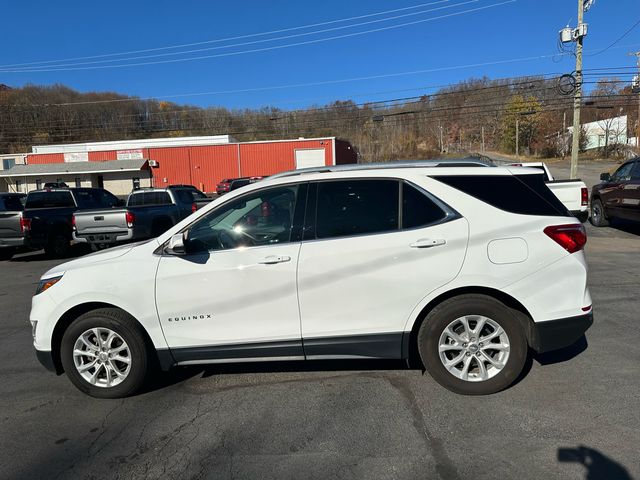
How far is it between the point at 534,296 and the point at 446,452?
4.61 feet

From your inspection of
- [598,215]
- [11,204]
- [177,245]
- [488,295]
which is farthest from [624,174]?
[11,204]

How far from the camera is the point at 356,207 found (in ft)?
12.3

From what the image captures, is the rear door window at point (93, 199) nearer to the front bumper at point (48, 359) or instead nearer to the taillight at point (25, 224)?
the taillight at point (25, 224)

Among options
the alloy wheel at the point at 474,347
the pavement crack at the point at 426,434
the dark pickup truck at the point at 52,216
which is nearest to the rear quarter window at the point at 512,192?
the alloy wheel at the point at 474,347

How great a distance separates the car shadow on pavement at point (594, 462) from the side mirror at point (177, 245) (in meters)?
3.01

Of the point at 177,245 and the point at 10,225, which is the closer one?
the point at 177,245

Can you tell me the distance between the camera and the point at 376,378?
13.3ft

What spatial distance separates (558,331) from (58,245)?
1280cm

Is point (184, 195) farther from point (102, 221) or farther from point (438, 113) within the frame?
point (438, 113)

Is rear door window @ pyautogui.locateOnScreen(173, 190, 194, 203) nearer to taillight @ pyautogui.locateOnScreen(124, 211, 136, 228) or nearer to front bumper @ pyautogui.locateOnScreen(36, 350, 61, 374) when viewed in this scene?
taillight @ pyautogui.locateOnScreen(124, 211, 136, 228)

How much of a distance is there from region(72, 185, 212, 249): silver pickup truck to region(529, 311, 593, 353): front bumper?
1005 centimetres

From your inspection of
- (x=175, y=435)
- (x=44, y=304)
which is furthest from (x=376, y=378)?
(x=44, y=304)

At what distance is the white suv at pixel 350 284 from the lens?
3.56 metres

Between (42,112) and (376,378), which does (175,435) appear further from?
(42,112)
